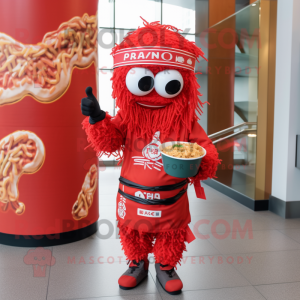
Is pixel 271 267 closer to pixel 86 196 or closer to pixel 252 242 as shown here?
pixel 252 242

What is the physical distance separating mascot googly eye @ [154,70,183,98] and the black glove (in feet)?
1.11

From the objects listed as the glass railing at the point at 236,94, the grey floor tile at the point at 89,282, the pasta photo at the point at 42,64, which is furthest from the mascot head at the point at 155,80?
the glass railing at the point at 236,94

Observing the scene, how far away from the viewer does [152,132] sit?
1979 millimetres

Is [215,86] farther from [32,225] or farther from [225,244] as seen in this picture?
[32,225]

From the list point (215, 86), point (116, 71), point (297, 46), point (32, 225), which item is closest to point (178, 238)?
point (116, 71)

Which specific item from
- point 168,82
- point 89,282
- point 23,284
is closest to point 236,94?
point 168,82

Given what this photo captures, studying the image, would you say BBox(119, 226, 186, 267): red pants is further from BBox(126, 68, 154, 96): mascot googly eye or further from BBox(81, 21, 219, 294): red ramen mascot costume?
BBox(126, 68, 154, 96): mascot googly eye

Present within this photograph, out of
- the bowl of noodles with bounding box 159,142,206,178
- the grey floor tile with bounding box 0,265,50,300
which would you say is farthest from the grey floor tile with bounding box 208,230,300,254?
the grey floor tile with bounding box 0,265,50,300

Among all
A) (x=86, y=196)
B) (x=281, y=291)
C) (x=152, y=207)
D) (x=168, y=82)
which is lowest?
(x=281, y=291)

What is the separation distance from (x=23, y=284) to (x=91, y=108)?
4.02 ft

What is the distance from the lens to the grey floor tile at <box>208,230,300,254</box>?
2.72 metres

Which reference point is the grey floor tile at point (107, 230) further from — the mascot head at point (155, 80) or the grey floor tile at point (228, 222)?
the mascot head at point (155, 80)

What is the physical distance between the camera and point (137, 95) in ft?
6.22

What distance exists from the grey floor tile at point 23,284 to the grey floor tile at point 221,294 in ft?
2.42
